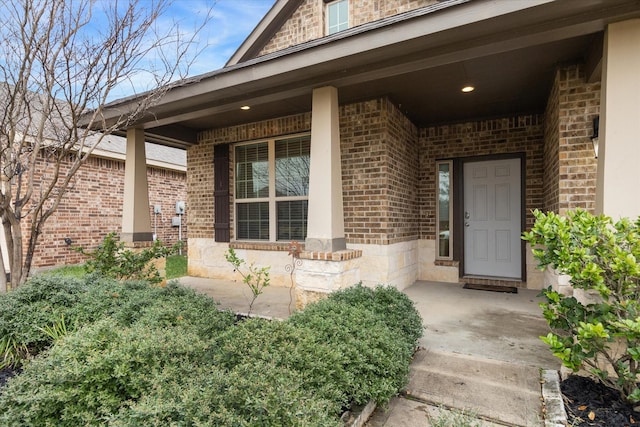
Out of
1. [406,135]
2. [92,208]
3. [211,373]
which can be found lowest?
[211,373]

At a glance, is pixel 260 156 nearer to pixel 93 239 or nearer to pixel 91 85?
pixel 91 85

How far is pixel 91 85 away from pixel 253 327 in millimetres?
2785

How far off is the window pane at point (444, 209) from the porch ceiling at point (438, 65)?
91 centimetres

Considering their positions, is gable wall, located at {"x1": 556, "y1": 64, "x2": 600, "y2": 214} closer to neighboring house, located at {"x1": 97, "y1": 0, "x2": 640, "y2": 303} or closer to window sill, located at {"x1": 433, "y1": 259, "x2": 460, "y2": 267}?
neighboring house, located at {"x1": 97, "y1": 0, "x2": 640, "y2": 303}

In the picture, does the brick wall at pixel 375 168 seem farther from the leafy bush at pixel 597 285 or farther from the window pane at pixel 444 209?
the leafy bush at pixel 597 285

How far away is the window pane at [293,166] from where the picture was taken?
5.32 m

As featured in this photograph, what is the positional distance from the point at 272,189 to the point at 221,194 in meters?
1.02

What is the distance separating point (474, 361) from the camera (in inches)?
102

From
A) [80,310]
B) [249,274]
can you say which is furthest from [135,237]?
[80,310]

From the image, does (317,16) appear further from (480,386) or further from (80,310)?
(480,386)

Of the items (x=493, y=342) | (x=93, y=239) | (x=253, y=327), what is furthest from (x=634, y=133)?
(x=93, y=239)

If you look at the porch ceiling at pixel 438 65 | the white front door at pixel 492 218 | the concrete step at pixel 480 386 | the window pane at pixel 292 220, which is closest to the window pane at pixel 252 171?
the window pane at pixel 292 220

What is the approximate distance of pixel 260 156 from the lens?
5.79 meters

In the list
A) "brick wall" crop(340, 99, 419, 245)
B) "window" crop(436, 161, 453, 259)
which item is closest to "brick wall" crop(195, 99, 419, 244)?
"brick wall" crop(340, 99, 419, 245)
